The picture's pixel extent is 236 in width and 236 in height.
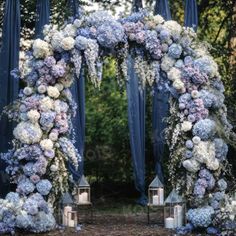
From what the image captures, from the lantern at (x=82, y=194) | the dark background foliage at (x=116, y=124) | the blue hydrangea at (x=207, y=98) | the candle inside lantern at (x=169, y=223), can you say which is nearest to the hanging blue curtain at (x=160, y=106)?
the dark background foliage at (x=116, y=124)

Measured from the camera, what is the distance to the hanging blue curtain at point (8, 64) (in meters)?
7.06

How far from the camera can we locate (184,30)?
6031 millimetres

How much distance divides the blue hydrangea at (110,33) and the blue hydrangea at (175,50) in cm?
53

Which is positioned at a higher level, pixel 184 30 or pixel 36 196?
pixel 184 30

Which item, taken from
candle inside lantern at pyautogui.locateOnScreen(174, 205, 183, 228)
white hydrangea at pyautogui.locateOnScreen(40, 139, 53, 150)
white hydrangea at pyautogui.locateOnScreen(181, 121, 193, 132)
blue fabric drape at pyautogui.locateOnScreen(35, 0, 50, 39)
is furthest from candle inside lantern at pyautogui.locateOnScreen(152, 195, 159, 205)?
blue fabric drape at pyautogui.locateOnScreen(35, 0, 50, 39)

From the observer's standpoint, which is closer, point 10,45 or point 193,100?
point 193,100

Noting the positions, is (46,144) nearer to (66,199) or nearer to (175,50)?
(66,199)

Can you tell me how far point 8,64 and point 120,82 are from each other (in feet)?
6.14

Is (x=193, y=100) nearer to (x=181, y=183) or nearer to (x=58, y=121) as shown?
(x=181, y=183)

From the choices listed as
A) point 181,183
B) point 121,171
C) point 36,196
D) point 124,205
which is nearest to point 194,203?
point 181,183

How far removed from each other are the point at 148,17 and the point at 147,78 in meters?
0.66

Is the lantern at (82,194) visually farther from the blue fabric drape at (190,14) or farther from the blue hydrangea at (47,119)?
the blue fabric drape at (190,14)

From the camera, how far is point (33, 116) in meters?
5.73

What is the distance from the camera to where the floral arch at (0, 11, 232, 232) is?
5.68 metres
